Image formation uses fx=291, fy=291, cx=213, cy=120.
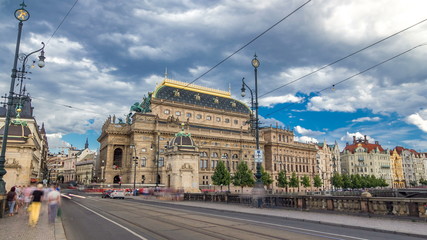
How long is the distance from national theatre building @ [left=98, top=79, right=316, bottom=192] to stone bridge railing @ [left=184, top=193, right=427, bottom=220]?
118 ft

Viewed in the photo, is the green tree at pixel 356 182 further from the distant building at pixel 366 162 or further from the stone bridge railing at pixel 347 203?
the stone bridge railing at pixel 347 203

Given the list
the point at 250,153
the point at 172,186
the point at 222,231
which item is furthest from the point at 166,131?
the point at 222,231

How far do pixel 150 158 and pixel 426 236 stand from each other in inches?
2510

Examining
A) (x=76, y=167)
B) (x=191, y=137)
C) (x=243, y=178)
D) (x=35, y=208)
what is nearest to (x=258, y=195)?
(x=35, y=208)

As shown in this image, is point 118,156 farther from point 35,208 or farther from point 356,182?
point 356,182

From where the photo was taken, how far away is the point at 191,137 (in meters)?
56.2

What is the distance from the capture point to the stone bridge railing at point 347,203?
13.7 meters

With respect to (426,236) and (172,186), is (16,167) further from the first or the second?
(426,236)

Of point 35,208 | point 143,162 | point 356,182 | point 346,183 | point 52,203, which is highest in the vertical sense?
point 143,162

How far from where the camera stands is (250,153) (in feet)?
284

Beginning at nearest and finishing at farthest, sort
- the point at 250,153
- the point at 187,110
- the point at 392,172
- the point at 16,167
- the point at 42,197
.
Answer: the point at 42,197 < the point at 16,167 < the point at 187,110 < the point at 250,153 < the point at 392,172

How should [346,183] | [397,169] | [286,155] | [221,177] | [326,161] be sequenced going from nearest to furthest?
[221,177] → [346,183] → [286,155] → [326,161] → [397,169]

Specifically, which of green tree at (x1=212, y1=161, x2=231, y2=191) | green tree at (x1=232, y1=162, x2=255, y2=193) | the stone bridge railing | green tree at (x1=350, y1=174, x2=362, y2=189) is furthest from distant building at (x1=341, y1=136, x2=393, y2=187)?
the stone bridge railing

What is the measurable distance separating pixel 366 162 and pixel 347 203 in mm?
119443
